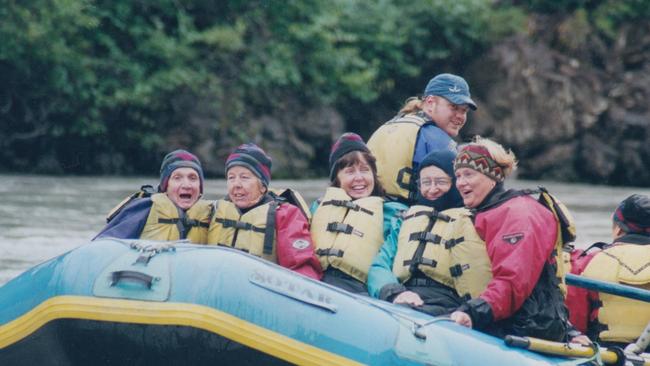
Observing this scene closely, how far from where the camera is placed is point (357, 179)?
5.02 metres

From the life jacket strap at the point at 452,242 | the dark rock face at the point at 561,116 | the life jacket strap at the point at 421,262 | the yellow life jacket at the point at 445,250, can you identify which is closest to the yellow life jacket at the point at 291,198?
the yellow life jacket at the point at 445,250

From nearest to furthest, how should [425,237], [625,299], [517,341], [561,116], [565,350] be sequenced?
[517,341]
[565,350]
[425,237]
[625,299]
[561,116]

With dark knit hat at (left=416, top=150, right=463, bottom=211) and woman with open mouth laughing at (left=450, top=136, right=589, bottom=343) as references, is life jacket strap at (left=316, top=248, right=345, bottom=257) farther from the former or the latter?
woman with open mouth laughing at (left=450, top=136, right=589, bottom=343)

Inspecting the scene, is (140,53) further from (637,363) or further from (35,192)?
(637,363)

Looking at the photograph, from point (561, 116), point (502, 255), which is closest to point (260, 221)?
point (502, 255)

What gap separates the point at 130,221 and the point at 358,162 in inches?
38.0

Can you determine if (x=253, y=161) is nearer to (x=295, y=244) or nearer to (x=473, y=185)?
(x=295, y=244)

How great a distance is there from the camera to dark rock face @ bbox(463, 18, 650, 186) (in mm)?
20188

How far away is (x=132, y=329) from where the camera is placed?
4008 mm

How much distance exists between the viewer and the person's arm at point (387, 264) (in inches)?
177

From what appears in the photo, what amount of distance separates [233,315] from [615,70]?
17918 mm

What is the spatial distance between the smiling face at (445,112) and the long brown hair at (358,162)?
45 cm

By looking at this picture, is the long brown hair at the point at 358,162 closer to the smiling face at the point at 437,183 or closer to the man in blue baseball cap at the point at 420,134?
the man in blue baseball cap at the point at 420,134

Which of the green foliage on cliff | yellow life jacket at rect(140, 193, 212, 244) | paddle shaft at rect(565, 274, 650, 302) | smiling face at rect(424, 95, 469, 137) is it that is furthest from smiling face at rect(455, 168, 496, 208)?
the green foliage on cliff
